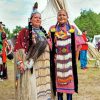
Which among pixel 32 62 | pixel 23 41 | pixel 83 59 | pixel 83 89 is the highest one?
pixel 23 41

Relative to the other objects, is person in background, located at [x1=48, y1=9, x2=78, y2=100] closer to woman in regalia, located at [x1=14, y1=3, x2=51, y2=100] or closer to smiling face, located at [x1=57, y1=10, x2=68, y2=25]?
smiling face, located at [x1=57, y1=10, x2=68, y2=25]

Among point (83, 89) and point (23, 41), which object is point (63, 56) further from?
point (83, 89)

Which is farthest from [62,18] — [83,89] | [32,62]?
[83,89]

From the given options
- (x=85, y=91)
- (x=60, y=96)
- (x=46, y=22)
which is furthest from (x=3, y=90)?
(x=46, y=22)

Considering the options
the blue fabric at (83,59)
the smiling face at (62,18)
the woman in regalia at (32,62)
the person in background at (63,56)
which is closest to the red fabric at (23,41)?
the woman in regalia at (32,62)

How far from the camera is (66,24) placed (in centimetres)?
653

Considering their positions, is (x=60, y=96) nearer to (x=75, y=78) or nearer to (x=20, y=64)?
(x=75, y=78)

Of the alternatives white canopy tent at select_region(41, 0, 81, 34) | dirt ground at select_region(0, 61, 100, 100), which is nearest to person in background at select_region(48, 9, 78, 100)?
dirt ground at select_region(0, 61, 100, 100)

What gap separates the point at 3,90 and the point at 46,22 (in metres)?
10.2

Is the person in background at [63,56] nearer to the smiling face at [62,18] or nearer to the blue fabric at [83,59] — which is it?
the smiling face at [62,18]

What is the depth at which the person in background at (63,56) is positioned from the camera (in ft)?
21.2

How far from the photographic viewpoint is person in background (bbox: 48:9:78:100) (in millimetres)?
6453

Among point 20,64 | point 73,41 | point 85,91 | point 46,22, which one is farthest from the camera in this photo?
point 46,22

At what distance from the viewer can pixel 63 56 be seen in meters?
6.48
